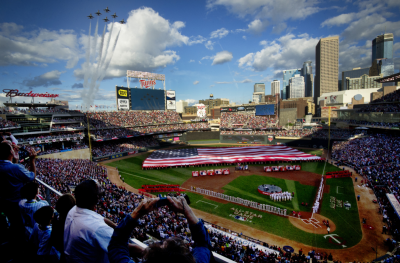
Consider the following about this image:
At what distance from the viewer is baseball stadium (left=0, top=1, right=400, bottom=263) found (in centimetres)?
242

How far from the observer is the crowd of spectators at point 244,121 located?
5878 cm

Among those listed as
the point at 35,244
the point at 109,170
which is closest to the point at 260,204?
the point at 35,244

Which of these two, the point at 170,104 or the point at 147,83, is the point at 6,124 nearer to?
the point at 147,83

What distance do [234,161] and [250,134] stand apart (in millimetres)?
23843

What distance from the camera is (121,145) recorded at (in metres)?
45.2

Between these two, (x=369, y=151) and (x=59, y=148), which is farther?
(x=59, y=148)

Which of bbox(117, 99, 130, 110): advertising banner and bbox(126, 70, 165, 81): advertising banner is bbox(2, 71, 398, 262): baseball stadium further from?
bbox(126, 70, 165, 81): advertising banner

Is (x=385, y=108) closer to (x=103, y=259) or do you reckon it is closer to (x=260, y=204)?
(x=260, y=204)

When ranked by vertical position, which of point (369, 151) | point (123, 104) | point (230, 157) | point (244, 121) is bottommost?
point (230, 157)

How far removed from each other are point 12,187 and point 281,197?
21211mm

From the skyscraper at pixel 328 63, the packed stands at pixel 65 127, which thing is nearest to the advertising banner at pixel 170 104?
the packed stands at pixel 65 127

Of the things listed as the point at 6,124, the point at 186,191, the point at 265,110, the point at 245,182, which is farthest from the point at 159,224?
the point at 265,110

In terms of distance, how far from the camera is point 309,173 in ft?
94.9

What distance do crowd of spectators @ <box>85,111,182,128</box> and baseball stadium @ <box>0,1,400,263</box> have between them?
0.44 m
